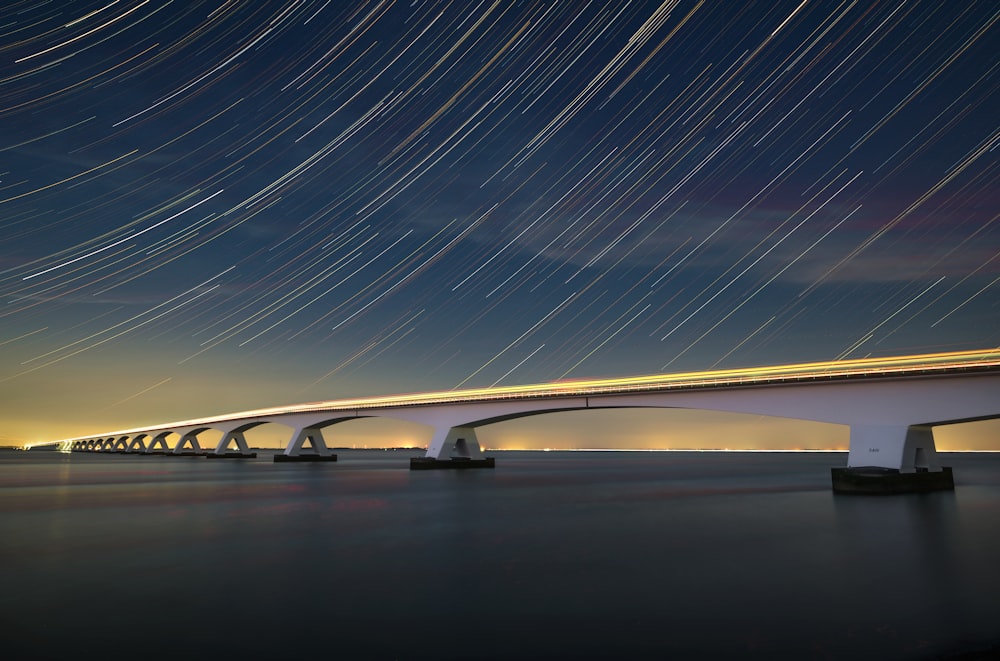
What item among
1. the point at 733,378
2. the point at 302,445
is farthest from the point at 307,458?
the point at 733,378

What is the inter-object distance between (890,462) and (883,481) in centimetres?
232

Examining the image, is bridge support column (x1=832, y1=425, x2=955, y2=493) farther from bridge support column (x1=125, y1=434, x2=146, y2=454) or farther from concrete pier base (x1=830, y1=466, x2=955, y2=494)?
bridge support column (x1=125, y1=434, x2=146, y2=454)

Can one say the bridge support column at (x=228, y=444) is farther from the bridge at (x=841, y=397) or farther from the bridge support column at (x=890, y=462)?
the bridge support column at (x=890, y=462)

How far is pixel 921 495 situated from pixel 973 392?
5.34 m

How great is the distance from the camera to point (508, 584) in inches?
549

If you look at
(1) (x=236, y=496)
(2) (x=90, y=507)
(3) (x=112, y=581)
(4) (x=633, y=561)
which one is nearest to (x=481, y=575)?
(4) (x=633, y=561)

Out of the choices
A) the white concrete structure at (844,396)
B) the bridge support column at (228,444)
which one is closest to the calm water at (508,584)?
the white concrete structure at (844,396)

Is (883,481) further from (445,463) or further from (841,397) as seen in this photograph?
(445,463)

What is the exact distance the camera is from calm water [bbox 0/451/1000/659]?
9719mm

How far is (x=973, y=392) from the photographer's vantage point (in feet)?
107

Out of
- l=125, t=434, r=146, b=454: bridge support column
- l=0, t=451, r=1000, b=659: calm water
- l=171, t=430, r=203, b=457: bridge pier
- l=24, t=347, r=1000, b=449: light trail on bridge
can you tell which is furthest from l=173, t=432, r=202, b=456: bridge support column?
l=0, t=451, r=1000, b=659: calm water

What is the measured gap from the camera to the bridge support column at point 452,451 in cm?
6694

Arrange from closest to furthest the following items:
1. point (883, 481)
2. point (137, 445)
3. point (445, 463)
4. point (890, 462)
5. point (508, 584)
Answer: point (508, 584) → point (883, 481) → point (890, 462) → point (445, 463) → point (137, 445)

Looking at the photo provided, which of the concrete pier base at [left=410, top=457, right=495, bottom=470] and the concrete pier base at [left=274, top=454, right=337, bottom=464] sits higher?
the concrete pier base at [left=274, top=454, right=337, bottom=464]
